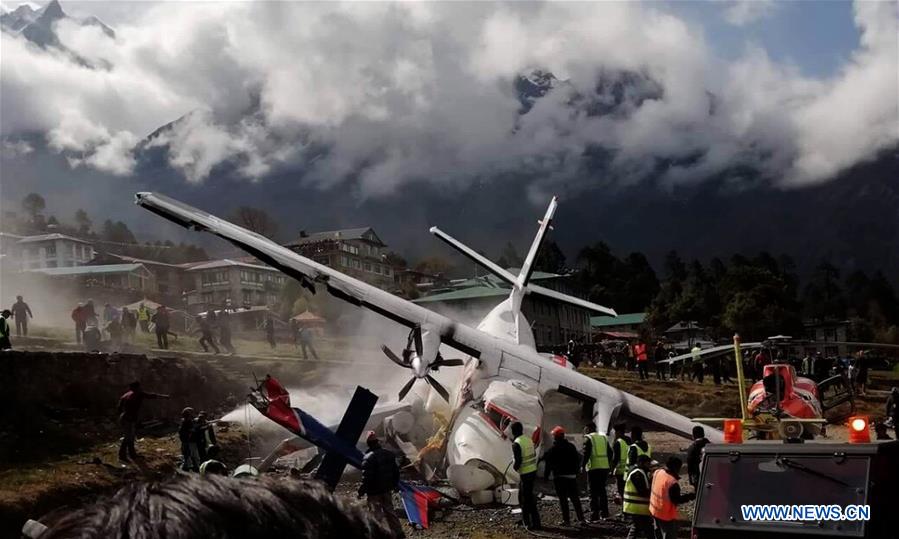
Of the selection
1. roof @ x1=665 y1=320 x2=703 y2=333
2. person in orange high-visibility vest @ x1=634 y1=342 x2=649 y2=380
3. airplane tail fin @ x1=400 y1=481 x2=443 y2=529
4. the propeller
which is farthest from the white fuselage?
roof @ x1=665 y1=320 x2=703 y2=333

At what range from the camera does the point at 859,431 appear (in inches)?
315

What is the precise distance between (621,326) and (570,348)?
56.7 metres

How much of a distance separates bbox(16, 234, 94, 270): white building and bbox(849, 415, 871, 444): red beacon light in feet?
248

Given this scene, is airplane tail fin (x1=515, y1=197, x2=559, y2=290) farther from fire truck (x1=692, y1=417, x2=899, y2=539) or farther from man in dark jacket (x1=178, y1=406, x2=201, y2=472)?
fire truck (x1=692, y1=417, x2=899, y2=539)

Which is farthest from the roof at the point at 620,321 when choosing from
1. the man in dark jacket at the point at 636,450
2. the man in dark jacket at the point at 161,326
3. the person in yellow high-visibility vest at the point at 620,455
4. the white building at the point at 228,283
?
the man in dark jacket at the point at 636,450

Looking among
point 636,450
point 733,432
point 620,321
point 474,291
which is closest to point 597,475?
point 636,450

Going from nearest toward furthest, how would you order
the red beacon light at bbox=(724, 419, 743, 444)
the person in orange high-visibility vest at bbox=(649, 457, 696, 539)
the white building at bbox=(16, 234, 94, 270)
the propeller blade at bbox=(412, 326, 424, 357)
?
the red beacon light at bbox=(724, 419, 743, 444) < the person in orange high-visibility vest at bbox=(649, 457, 696, 539) < the propeller blade at bbox=(412, 326, 424, 357) < the white building at bbox=(16, 234, 94, 270)

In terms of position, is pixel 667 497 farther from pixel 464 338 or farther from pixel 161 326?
pixel 161 326

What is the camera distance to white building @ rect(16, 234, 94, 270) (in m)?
74.5

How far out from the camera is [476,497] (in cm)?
1784

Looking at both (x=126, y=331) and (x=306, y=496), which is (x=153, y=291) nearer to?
(x=126, y=331)

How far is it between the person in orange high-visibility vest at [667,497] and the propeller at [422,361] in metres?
10.3

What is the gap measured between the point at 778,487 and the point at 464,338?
14113mm

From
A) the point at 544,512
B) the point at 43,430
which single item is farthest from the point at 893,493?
the point at 43,430
